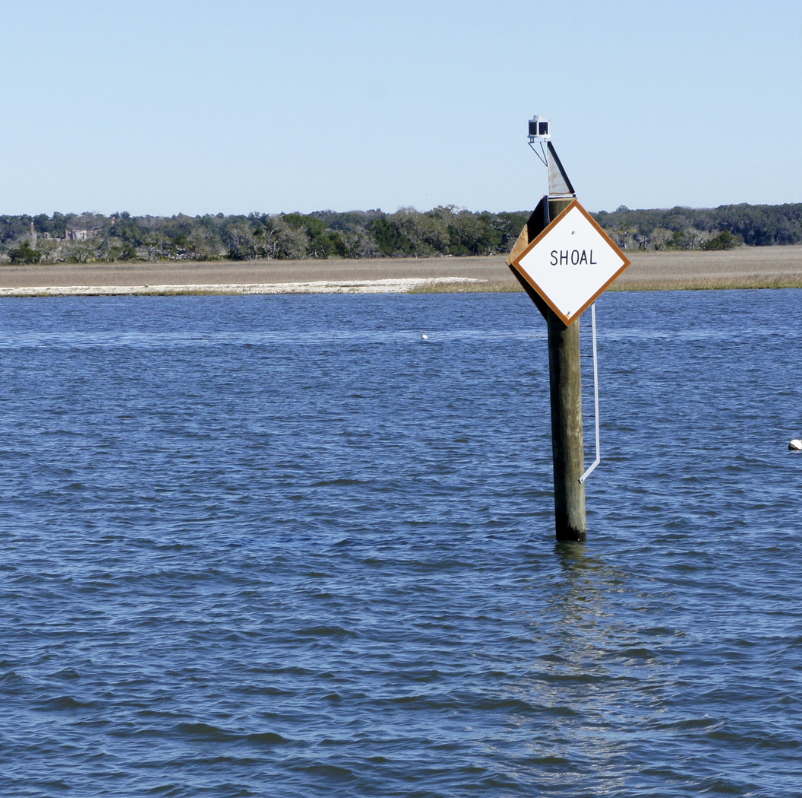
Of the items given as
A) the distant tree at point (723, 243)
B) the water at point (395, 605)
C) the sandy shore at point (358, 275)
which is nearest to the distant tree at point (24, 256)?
the sandy shore at point (358, 275)

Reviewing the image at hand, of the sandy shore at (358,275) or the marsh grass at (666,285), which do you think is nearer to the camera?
the marsh grass at (666,285)

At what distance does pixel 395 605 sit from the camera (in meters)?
10.5

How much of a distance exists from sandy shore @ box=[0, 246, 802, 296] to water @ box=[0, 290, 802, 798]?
58068 mm

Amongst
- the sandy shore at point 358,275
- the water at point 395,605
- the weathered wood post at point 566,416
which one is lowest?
the water at point 395,605

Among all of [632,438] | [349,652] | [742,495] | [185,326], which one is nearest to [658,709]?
[349,652]

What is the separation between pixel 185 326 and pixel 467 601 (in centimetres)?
4665

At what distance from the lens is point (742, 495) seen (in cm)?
1494

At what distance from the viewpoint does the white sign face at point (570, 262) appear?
36.3 feet

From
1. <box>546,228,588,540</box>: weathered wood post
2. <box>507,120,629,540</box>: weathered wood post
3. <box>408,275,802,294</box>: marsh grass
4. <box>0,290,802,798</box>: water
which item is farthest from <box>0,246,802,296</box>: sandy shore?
<box>507,120,629,540</box>: weathered wood post

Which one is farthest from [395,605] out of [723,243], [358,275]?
[723,243]

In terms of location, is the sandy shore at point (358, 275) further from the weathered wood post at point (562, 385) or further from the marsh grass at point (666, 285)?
the weathered wood post at point (562, 385)

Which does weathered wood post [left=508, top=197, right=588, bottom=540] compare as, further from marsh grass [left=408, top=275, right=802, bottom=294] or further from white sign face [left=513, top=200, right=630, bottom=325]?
marsh grass [left=408, top=275, right=802, bottom=294]

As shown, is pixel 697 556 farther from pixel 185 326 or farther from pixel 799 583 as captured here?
pixel 185 326

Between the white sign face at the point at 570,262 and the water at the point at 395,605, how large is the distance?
2.61 metres
